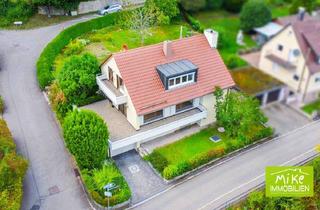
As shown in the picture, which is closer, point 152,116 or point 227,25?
point 152,116

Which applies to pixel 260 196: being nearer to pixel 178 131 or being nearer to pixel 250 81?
pixel 178 131

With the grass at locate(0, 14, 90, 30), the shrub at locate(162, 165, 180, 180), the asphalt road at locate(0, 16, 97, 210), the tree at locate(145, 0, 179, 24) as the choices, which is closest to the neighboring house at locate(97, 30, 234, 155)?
the shrub at locate(162, 165, 180, 180)

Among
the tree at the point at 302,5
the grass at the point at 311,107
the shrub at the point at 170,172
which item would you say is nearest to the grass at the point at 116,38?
the grass at the point at 311,107

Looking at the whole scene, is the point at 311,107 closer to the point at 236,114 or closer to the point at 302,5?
the point at 236,114

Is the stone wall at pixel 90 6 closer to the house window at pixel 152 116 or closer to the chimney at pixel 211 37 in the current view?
the chimney at pixel 211 37

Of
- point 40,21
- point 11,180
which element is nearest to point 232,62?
point 40,21

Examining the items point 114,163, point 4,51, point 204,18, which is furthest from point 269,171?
point 204,18
